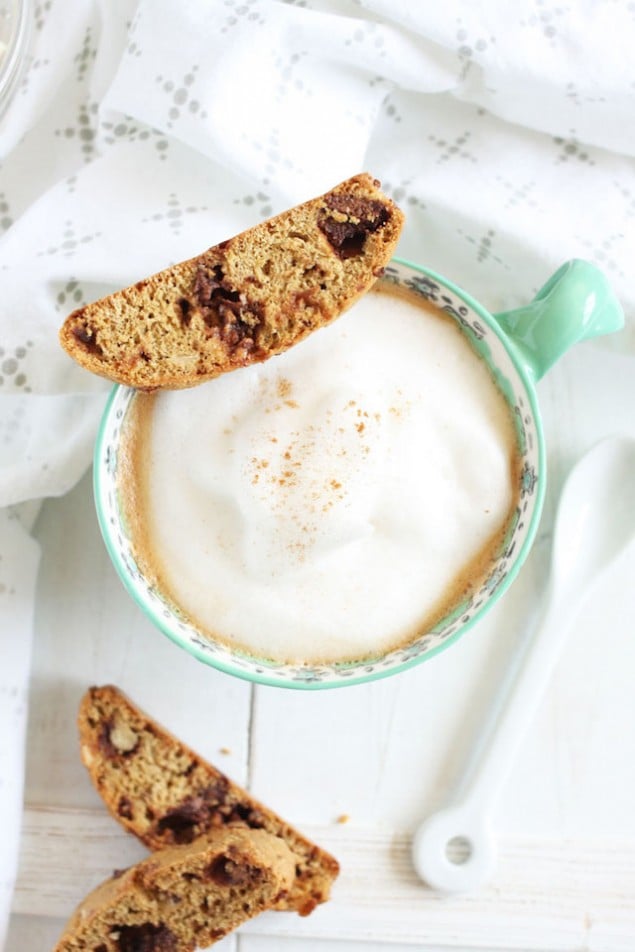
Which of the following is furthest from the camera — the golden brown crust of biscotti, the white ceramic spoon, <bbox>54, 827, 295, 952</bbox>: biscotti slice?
the white ceramic spoon

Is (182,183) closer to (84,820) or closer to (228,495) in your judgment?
(228,495)

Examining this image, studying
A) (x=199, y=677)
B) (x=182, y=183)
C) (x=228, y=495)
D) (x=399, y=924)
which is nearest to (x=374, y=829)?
(x=399, y=924)

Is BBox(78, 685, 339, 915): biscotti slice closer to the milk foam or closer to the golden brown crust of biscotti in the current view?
the milk foam

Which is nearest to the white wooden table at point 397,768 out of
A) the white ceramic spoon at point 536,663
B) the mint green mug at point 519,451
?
the white ceramic spoon at point 536,663

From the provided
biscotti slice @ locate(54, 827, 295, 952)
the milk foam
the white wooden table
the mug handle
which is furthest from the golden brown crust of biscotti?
biscotti slice @ locate(54, 827, 295, 952)

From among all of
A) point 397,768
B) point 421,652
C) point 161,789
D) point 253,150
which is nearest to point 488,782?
point 397,768
